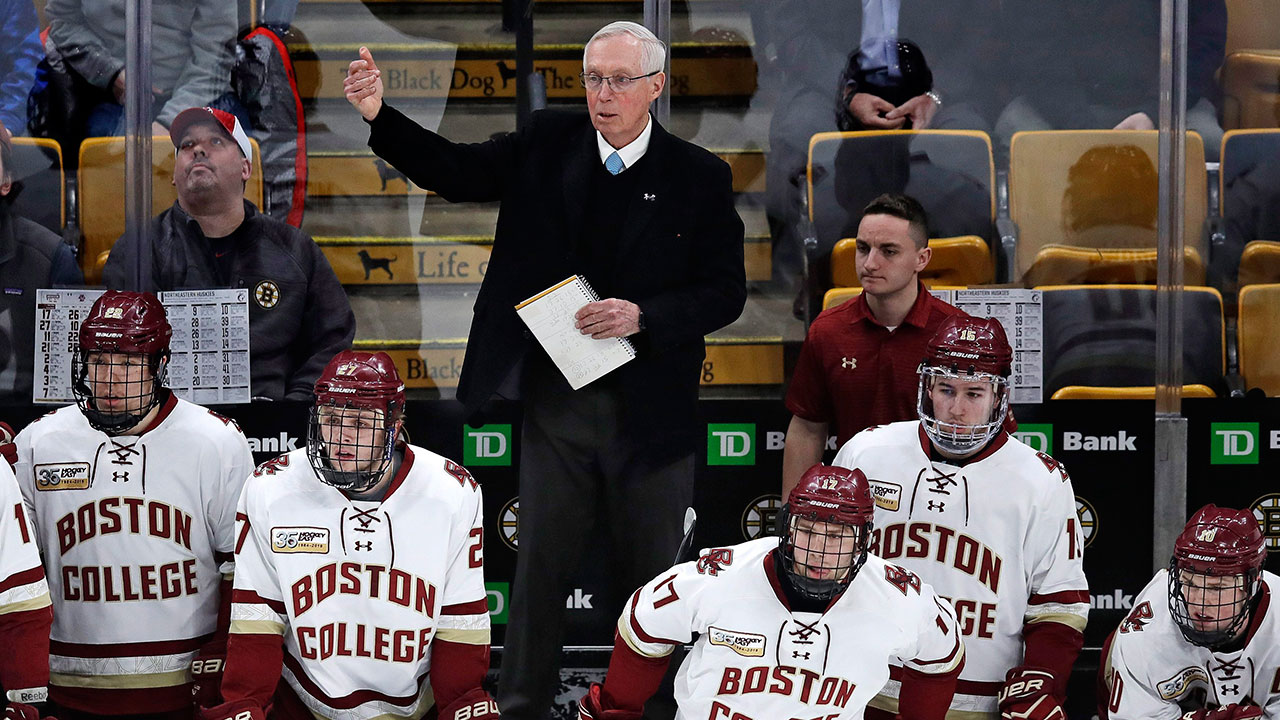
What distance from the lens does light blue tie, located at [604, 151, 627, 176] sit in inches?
143

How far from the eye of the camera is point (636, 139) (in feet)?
12.0

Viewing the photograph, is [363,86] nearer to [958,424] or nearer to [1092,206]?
[958,424]

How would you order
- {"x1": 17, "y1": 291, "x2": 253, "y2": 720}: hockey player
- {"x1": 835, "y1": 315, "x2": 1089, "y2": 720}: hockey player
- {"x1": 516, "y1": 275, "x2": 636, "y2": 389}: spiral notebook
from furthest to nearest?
{"x1": 516, "y1": 275, "x2": 636, "y2": 389}: spiral notebook, {"x1": 17, "y1": 291, "x2": 253, "y2": 720}: hockey player, {"x1": 835, "y1": 315, "x2": 1089, "y2": 720}: hockey player

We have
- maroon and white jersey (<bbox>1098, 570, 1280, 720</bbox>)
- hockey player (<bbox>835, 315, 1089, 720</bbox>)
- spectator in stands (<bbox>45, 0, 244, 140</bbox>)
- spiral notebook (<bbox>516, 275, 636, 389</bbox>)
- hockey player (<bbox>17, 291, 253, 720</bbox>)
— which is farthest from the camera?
spectator in stands (<bbox>45, 0, 244, 140</bbox>)

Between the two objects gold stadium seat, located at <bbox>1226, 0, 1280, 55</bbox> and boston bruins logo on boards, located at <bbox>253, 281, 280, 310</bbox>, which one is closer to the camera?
boston bruins logo on boards, located at <bbox>253, 281, 280, 310</bbox>

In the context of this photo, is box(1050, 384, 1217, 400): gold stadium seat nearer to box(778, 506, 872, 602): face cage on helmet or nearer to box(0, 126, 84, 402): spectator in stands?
box(778, 506, 872, 602): face cage on helmet

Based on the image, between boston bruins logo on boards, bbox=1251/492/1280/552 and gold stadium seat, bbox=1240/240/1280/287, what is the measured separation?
0.64 metres

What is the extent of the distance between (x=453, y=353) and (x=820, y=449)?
1.13 m

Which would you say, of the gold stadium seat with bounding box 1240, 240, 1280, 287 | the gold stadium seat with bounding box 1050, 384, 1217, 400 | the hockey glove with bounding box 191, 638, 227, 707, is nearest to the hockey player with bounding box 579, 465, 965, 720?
the hockey glove with bounding box 191, 638, 227, 707

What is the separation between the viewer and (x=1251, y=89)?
14.3 ft

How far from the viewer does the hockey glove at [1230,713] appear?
3.18 m

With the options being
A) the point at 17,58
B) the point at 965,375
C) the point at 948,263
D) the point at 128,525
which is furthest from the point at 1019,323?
the point at 17,58

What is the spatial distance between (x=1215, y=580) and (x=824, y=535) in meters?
0.93

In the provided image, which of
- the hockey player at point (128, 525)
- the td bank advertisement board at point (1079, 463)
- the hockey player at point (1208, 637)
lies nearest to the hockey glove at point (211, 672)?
the hockey player at point (128, 525)
